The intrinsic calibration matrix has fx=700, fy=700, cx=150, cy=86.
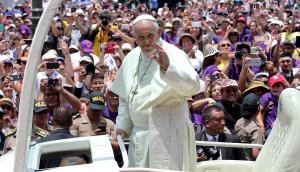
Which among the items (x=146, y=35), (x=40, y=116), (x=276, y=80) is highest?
(x=146, y=35)

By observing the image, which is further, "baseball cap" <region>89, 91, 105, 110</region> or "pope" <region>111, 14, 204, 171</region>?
"baseball cap" <region>89, 91, 105, 110</region>

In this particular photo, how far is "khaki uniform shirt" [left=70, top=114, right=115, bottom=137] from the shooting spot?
6.57 meters

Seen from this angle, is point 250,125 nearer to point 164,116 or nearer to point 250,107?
point 250,107

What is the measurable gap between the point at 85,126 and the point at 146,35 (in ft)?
7.69

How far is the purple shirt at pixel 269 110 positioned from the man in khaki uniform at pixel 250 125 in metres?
0.52

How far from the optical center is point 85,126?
665 centimetres

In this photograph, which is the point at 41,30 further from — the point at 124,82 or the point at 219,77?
the point at 219,77

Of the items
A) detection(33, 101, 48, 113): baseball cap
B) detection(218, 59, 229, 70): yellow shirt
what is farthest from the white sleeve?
detection(218, 59, 229, 70): yellow shirt

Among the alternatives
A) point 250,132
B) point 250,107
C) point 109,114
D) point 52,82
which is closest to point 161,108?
point 250,132

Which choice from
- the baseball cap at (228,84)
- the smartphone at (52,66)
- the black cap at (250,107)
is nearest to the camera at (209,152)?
the black cap at (250,107)

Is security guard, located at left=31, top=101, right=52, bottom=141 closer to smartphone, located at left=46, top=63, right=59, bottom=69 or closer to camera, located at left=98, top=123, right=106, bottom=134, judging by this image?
camera, located at left=98, top=123, right=106, bottom=134

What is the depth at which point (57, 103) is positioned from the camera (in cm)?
731

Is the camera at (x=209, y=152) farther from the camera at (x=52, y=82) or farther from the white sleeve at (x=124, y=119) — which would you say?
the camera at (x=52, y=82)

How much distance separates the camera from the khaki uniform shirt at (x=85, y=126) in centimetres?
657
